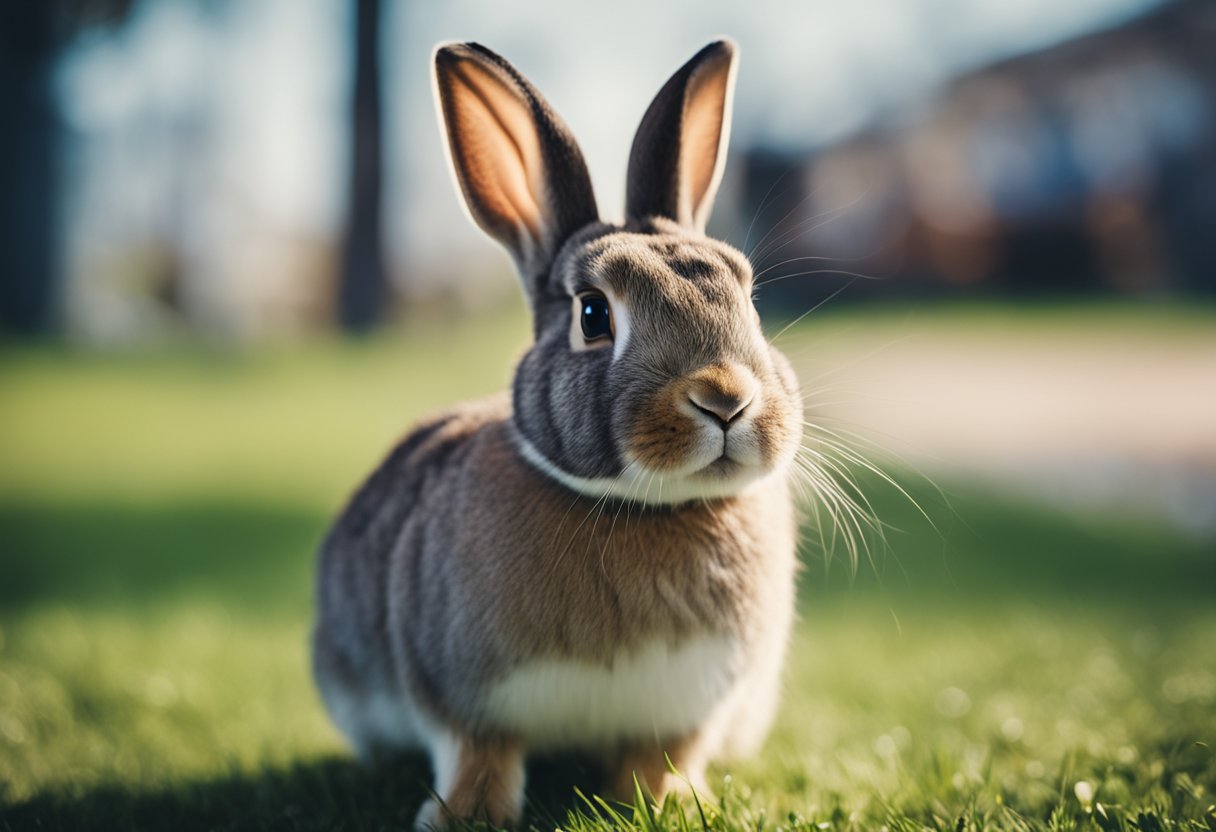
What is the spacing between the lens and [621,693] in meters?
2.26

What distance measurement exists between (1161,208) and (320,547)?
577 inches

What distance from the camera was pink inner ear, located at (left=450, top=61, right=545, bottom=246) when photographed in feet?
7.97

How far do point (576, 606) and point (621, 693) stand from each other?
0.78ft

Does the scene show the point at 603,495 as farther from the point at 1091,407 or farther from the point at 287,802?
the point at 1091,407

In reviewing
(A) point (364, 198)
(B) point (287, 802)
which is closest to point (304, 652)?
(B) point (287, 802)

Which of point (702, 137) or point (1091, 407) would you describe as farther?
point (1091, 407)

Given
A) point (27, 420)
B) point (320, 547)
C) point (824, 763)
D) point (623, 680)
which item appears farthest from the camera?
point (27, 420)

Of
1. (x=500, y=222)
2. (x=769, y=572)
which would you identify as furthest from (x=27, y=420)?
(x=769, y=572)

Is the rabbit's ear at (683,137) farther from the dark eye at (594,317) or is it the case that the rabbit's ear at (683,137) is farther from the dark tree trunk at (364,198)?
the dark tree trunk at (364,198)

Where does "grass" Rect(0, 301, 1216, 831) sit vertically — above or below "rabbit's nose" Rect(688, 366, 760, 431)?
below

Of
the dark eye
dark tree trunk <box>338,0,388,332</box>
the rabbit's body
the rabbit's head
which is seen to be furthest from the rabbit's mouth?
dark tree trunk <box>338,0,388,332</box>

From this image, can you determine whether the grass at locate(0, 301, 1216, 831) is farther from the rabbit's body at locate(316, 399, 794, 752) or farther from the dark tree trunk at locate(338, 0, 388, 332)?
the dark tree trunk at locate(338, 0, 388, 332)

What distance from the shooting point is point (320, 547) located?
3.20 metres

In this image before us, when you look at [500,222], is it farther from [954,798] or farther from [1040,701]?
[1040,701]
